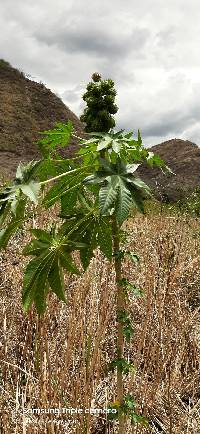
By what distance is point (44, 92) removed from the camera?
28.6 metres

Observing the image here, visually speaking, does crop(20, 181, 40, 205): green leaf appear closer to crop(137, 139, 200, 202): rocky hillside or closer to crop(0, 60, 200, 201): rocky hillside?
crop(0, 60, 200, 201): rocky hillside

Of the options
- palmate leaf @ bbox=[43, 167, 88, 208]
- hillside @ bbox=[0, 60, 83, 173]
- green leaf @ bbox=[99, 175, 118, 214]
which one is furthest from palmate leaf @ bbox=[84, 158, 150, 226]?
hillside @ bbox=[0, 60, 83, 173]

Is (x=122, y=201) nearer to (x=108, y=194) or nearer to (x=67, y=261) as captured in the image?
(x=108, y=194)

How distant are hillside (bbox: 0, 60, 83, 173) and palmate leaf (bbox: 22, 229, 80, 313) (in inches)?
740

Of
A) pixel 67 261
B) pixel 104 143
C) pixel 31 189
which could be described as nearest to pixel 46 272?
pixel 67 261

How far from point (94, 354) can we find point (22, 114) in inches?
970

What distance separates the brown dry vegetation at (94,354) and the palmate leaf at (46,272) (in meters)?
0.47

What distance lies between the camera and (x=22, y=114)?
25312 millimetres

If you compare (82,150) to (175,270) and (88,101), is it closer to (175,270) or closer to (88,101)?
(88,101)

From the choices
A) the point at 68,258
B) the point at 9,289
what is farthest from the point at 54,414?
the point at 9,289

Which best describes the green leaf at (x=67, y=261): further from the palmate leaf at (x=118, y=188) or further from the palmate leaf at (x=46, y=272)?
the palmate leaf at (x=118, y=188)

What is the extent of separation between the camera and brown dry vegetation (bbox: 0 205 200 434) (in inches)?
68.2

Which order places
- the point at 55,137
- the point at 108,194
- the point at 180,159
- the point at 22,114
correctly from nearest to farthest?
the point at 108,194, the point at 55,137, the point at 22,114, the point at 180,159

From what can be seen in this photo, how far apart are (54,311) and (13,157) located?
19414 mm
